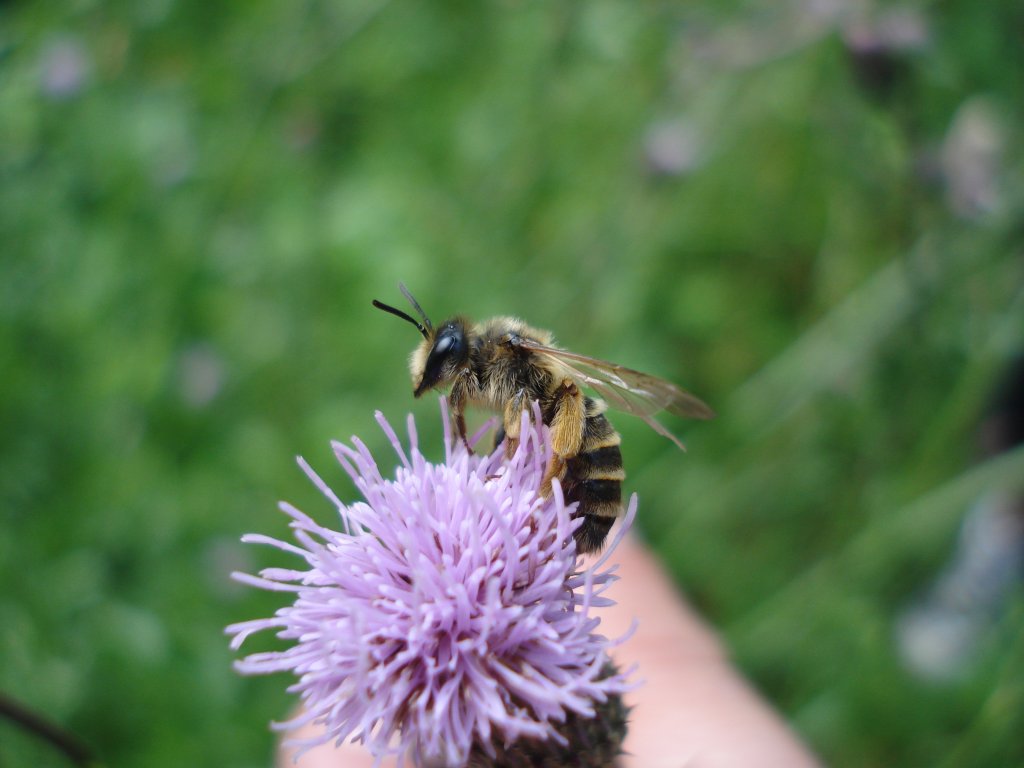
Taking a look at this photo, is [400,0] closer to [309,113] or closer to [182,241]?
[309,113]

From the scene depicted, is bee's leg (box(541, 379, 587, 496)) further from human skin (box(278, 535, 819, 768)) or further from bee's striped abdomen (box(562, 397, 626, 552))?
human skin (box(278, 535, 819, 768))

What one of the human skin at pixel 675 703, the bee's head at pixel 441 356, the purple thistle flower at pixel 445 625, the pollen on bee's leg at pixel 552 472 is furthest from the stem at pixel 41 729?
the pollen on bee's leg at pixel 552 472

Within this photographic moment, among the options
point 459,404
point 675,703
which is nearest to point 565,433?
point 459,404

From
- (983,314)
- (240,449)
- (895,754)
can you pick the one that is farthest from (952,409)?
(240,449)

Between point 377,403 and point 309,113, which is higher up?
point 309,113

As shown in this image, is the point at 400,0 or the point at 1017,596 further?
the point at 400,0

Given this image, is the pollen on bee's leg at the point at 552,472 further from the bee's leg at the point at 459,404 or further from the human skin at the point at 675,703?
the human skin at the point at 675,703
